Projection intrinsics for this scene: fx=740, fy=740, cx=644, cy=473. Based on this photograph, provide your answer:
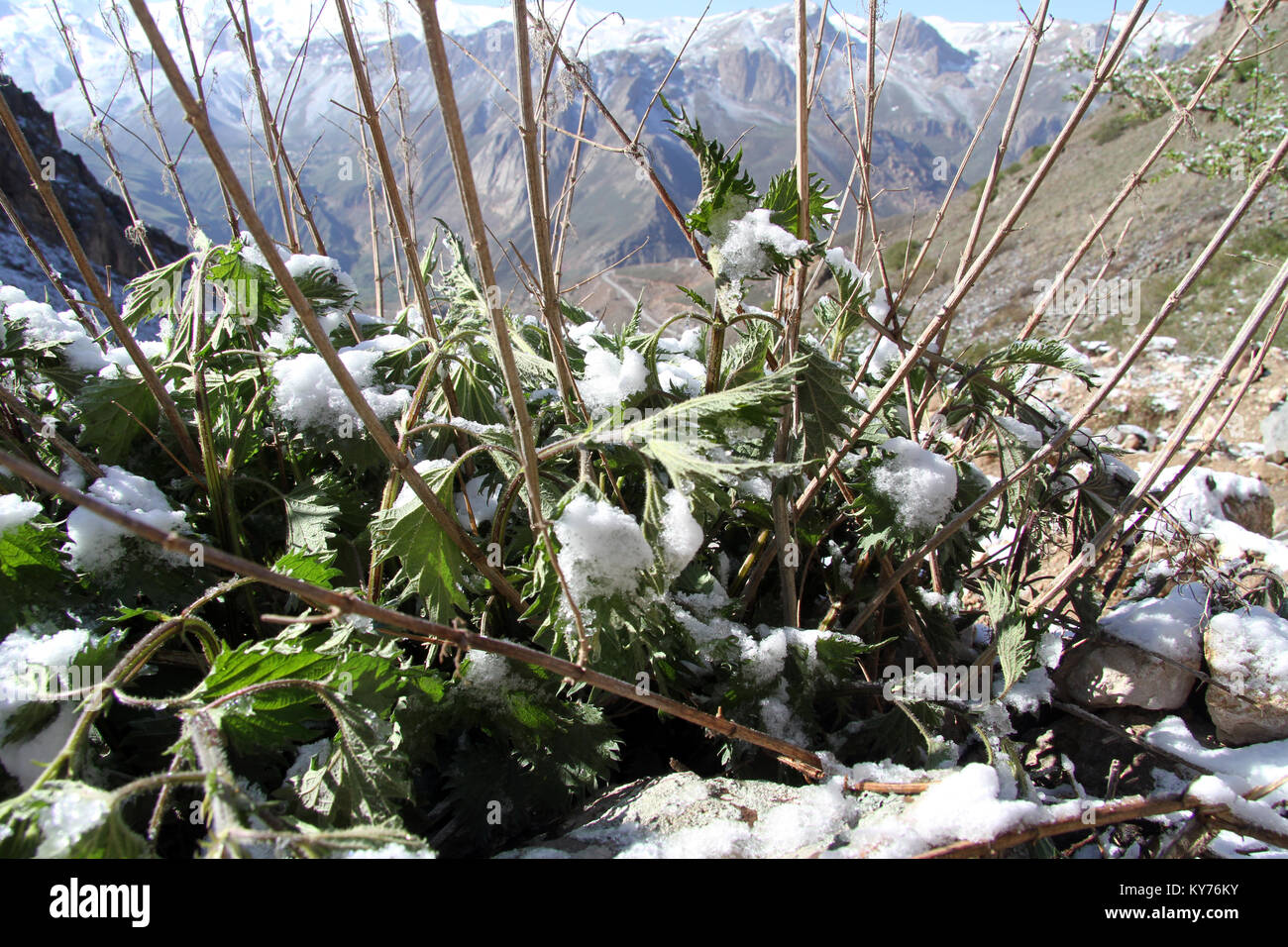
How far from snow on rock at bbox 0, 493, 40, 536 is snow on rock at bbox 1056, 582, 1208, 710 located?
187cm

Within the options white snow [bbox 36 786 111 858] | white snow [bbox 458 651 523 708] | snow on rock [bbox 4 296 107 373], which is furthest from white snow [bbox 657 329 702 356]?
white snow [bbox 36 786 111 858]

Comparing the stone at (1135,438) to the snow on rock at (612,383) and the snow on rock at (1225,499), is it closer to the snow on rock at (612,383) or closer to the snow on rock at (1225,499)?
the snow on rock at (1225,499)

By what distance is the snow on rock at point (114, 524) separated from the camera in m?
1.11

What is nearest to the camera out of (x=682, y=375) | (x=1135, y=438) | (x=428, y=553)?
(x=428, y=553)

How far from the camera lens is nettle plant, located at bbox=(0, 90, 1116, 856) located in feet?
3.05

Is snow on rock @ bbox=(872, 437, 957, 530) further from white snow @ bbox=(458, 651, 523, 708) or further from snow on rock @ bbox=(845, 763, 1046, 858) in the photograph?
white snow @ bbox=(458, 651, 523, 708)

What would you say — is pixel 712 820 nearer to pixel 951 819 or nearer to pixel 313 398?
pixel 951 819

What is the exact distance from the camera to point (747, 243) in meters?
1.07

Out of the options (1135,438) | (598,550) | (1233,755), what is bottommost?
(1233,755)

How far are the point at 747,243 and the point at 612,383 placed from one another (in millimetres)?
313

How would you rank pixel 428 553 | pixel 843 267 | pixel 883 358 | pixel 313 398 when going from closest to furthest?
1. pixel 428 553
2. pixel 843 267
3. pixel 313 398
4. pixel 883 358

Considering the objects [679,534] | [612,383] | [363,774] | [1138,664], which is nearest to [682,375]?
[612,383]

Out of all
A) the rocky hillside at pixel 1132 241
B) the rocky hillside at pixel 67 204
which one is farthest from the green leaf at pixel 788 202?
the rocky hillside at pixel 1132 241
